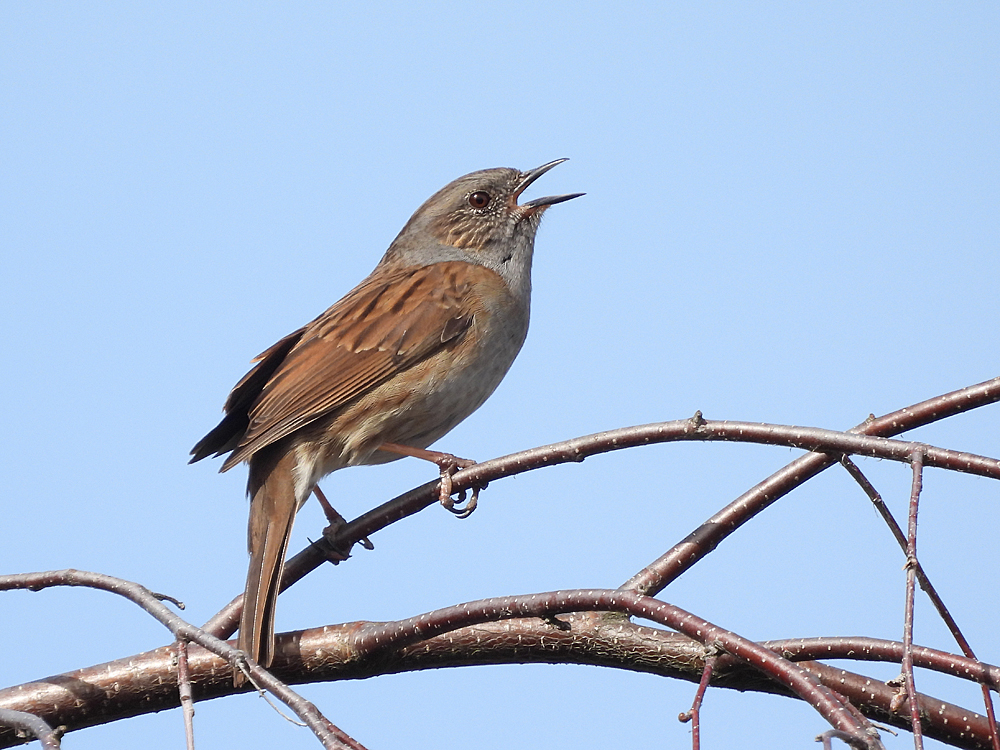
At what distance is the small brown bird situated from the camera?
5.24 metres

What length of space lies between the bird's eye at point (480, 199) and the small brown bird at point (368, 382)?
662 millimetres

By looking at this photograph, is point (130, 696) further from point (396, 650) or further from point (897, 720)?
point (897, 720)

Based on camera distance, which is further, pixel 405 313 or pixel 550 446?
pixel 405 313

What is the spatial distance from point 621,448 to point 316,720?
1.28 metres

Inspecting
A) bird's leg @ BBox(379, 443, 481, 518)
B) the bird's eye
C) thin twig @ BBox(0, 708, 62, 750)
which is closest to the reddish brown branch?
bird's leg @ BBox(379, 443, 481, 518)

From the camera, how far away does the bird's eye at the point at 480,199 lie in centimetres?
699

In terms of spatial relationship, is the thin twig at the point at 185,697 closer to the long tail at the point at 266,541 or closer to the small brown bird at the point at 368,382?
the long tail at the point at 266,541

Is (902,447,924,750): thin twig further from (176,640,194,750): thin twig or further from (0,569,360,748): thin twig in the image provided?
(176,640,194,750): thin twig

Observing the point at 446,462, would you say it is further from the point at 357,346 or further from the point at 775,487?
the point at 775,487

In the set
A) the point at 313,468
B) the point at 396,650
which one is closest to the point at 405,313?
the point at 313,468

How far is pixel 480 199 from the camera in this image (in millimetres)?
7004

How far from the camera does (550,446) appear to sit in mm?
3346

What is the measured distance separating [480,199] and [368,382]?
1.93 meters

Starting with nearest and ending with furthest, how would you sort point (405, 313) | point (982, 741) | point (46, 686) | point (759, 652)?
point (759, 652) → point (982, 741) → point (46, 686) → point (405, 313)
